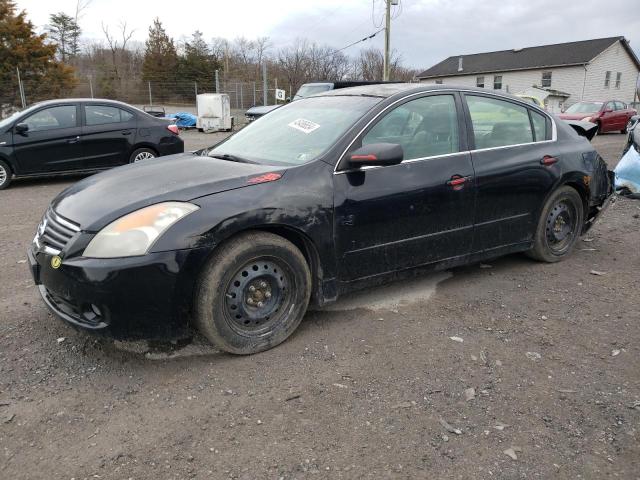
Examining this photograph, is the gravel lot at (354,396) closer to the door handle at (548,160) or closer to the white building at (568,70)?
the door handle at (548,160)

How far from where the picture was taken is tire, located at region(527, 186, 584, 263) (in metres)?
4.70

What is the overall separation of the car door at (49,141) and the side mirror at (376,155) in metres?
7.37

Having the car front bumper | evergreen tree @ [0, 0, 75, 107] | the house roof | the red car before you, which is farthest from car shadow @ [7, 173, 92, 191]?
the house roof

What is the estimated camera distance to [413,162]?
12.2ft

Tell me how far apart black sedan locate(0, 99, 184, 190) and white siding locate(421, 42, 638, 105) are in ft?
110

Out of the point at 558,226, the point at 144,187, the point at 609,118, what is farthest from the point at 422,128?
the point at 609,118

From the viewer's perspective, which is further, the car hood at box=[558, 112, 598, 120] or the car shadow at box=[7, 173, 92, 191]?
the car hood at box=[558, 112, 598, 120]

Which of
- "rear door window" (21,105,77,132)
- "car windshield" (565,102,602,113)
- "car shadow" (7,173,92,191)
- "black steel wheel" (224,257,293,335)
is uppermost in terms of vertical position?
"car windshield" (565,102,602,113)

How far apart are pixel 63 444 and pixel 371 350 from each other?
1763 mm

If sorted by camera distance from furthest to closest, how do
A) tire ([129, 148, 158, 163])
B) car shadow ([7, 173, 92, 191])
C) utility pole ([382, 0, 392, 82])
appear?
utility pole ([382, 0, 392, 82]) → tire ([129, 148, 158, 163]) → car shadow ([7, 173, 92, 191])

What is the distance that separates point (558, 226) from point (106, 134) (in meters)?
7.77

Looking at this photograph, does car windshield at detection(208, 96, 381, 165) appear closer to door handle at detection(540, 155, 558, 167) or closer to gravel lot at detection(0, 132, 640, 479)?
gravel lot at detection(0, 132, 640, 479)

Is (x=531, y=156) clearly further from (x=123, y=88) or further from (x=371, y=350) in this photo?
(x=123, y=88)

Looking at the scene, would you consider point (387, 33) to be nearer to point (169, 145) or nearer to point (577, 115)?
point (577, 115)
